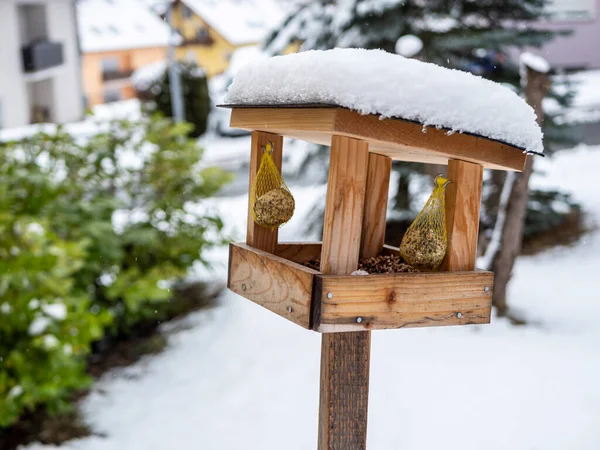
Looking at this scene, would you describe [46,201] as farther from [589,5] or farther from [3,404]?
[589,5]

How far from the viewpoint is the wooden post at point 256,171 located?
1.24 meters

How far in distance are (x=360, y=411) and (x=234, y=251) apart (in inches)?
15.1

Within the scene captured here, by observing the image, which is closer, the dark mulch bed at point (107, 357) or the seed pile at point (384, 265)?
the seed pile at point (384, 265)

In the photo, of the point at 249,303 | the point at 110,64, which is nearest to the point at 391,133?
the point at 249,303

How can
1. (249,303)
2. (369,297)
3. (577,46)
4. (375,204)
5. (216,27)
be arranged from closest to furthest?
(369,297) → (375,204) → (249,303) → (577,46) → (216,27)

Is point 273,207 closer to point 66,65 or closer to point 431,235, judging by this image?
point 431,235

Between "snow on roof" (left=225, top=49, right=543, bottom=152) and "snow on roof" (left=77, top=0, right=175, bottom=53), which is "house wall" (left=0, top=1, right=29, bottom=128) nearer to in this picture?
"snow on roof" (left=77, top=0, right=175, bottom=53)

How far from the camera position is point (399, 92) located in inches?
35.0

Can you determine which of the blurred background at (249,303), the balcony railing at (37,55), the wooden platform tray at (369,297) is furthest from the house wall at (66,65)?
the wooden platform tray at (369,297)

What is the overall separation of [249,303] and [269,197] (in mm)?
2752

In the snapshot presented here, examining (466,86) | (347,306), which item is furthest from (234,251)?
(466,86)

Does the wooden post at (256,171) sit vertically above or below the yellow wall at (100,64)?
above

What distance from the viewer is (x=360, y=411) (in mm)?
1200

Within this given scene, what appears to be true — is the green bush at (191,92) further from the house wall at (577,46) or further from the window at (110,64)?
the house wall at (577,46)
